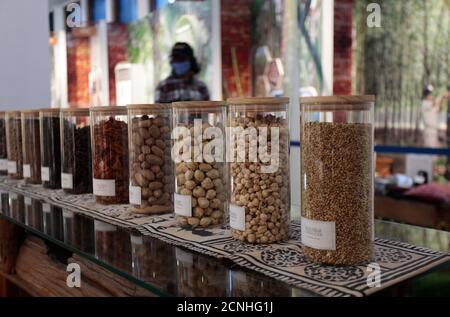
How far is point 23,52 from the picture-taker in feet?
6.54

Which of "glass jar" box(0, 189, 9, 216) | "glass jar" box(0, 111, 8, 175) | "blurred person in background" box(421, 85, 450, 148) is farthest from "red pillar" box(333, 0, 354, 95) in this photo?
"glass jar" box(0, 189, 9, 216)

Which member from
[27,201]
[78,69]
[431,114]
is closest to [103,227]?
[27,201]

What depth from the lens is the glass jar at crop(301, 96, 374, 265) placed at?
678 mm

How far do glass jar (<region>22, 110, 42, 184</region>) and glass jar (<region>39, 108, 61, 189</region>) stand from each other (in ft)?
0.16

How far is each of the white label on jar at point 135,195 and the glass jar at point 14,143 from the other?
0.60m

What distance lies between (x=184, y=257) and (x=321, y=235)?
20 centimetres

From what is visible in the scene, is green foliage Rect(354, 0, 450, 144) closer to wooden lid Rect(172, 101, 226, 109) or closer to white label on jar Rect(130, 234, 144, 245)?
wooden lid Rect(172, 101, 226, 109)

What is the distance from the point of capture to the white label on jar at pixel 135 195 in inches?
39.6

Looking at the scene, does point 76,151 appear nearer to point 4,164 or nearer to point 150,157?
point 150,157

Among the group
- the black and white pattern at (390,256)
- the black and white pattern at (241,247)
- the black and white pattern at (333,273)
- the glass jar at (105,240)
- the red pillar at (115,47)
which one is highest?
the red pillar at (115,47)

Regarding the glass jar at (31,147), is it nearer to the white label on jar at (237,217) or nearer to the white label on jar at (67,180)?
the white label on jar at (67,180)

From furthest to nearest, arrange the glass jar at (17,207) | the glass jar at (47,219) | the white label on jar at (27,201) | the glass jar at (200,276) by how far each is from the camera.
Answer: the white label on jar at (27,201), the glass jar at (17,207), the glass jar at (47,219), the glass jar at (200,276)

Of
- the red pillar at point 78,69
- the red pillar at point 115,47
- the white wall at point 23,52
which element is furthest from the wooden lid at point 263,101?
the red pillar at point 78,69
